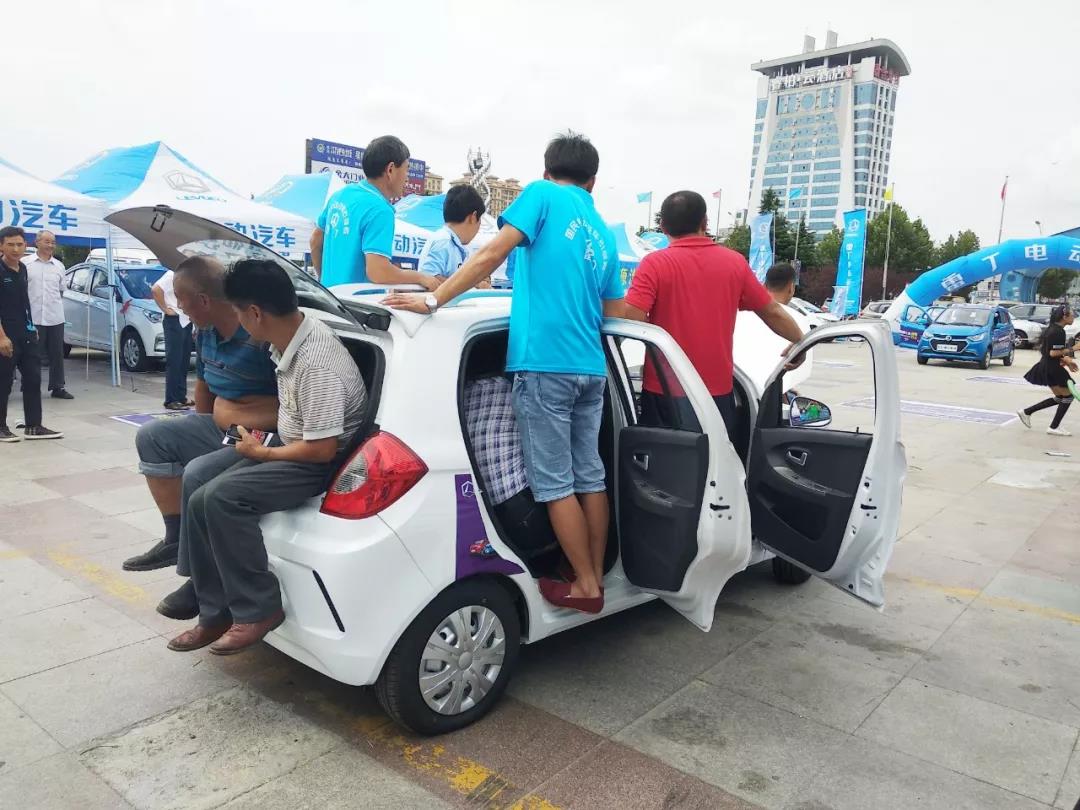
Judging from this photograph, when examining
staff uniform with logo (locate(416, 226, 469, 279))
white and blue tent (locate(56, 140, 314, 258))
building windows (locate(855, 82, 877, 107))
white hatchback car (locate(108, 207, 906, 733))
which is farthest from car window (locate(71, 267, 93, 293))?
building windows (locate(855, 82, 877, 107))

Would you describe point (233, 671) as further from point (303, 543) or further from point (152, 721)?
point (303, 543)

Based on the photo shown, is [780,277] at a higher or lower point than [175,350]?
higher

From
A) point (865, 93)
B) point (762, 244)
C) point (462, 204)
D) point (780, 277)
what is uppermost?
point (865, 93)

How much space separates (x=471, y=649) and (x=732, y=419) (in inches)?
68.2

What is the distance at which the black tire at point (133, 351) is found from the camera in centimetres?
1220

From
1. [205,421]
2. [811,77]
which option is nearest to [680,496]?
[205,421]

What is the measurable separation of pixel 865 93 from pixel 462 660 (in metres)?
172

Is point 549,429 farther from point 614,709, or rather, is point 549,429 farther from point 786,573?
point 786,573

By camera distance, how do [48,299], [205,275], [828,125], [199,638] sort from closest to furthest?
[199,638]
[205,275]
[48,299]
[828,125]

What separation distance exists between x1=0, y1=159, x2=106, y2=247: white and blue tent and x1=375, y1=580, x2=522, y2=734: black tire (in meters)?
8.91

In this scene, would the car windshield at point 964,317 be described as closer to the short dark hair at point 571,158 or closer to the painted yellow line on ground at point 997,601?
the painted yellow line on ground at point 997,601

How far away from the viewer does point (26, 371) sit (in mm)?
7438

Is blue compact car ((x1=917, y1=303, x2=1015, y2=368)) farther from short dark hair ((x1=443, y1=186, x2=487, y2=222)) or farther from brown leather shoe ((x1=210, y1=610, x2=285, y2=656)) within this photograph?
brown leather shoe ((x1=210, y1=610, x2=285, y2=656))

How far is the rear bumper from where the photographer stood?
8.14 feet
